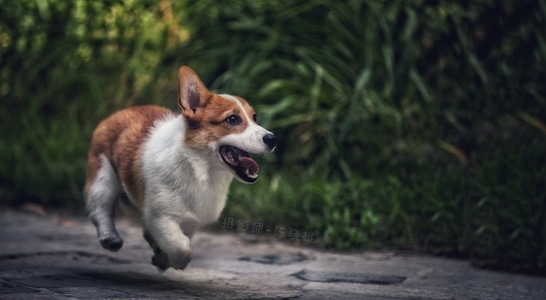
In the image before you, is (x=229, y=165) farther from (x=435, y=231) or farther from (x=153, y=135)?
(x=435, y=231)

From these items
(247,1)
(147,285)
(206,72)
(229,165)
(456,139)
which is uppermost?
(247,1)

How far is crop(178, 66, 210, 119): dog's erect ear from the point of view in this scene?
384cm

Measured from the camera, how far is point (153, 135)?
4.15 metres

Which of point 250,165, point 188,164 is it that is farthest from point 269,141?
point 188,164

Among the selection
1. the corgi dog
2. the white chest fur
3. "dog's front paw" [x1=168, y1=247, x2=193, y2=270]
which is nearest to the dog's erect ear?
the corgi dog

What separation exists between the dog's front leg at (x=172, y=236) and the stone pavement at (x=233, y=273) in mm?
129

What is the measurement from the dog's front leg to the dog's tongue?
1.13 feet

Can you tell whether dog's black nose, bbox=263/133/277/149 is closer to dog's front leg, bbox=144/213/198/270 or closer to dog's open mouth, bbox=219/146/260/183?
dog's open mouth, bbox=219/146/260/183

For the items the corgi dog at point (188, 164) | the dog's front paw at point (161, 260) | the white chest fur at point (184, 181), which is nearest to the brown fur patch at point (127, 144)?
the corgi dog at point (188, 164)

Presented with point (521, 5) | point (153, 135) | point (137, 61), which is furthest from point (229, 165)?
point (137, 61)

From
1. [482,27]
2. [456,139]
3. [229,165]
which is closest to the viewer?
[229,165]

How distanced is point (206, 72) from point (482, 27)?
218 cm

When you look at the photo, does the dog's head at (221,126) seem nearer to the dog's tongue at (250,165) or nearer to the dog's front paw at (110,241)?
the dog's tongue at (250,165)

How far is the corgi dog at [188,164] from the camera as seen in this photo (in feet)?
12.5
